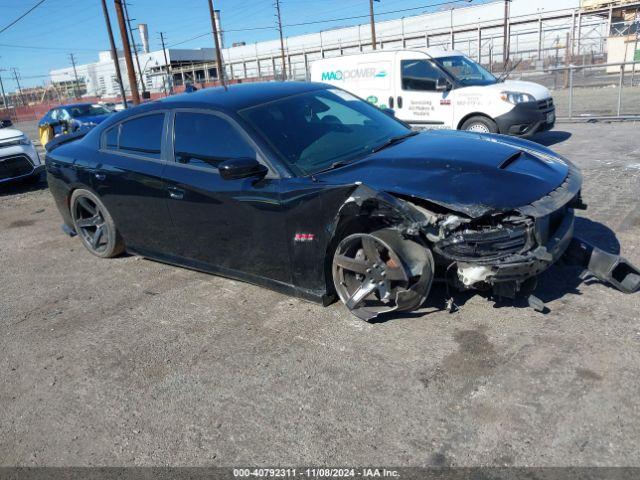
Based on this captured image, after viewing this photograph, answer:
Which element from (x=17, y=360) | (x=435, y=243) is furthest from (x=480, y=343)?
(x=17, y=360)

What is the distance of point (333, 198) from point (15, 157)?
843 centimetres

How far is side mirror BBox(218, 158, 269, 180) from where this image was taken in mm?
3484

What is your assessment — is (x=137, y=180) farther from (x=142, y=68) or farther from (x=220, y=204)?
(x=142, y=68)

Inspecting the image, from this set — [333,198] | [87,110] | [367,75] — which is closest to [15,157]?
→ [367,75]

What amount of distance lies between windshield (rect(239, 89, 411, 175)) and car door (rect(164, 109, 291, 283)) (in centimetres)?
20

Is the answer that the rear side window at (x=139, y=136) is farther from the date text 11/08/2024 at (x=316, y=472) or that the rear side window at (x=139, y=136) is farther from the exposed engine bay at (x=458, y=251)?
the date text 11/08/2024 at (x=316, y=472)

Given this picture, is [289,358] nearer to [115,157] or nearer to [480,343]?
[480,343]

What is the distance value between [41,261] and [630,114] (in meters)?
12.4

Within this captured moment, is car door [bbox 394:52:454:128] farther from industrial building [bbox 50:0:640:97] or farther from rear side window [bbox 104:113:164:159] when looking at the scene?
industrial building [bbox 50:0:640:97]

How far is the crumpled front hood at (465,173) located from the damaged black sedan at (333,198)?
1 cm

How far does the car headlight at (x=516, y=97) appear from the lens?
9.11 m

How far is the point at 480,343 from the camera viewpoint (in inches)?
125

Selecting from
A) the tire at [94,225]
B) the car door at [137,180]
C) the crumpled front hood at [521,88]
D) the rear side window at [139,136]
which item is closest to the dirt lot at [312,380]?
the car door at [137,180]

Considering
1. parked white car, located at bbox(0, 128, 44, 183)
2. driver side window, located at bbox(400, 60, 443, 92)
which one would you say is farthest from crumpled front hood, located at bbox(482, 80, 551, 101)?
parked white car, located at bbox(0, 128, 44, 183)
